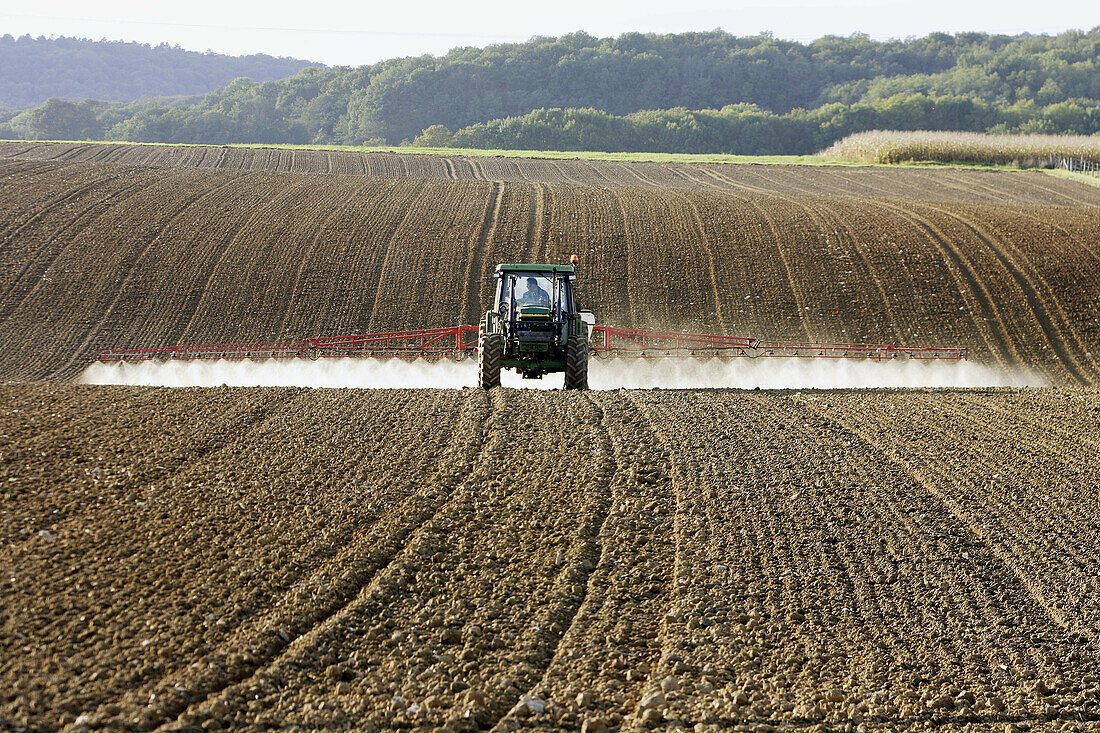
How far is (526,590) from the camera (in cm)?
778

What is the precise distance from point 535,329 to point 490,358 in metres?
0.89

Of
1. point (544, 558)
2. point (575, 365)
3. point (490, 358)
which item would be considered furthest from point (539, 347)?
point (544, 558)

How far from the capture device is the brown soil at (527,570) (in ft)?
20.4

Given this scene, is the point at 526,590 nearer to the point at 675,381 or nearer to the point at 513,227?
the point at 675,381

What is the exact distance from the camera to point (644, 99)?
353ft

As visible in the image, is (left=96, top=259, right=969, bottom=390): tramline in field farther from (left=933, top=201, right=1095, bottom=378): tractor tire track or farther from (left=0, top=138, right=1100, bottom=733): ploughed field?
(left=933, top=201, right=1095, bottom=378): tractor tire track

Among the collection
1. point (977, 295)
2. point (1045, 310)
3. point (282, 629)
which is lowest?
point (1045, 310)

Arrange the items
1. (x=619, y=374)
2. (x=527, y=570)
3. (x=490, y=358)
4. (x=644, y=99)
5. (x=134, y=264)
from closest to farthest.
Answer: (x=527, y=570) < (x=490, y=358) < (x=619, y=374) < (x=134, y=264) < (x=644, y=99)

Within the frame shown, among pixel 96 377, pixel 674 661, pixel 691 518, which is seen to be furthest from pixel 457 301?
pixel 674 661

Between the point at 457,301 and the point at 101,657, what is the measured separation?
1852 cm

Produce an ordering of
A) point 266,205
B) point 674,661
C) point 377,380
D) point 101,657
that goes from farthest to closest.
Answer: point 266,205 < point 377,380 < point 674,661 < point 101,657

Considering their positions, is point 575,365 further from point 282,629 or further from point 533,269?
point 282,629

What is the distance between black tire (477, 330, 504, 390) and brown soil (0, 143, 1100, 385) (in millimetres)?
8295

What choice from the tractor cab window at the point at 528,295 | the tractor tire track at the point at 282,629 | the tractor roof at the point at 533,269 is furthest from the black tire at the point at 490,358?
the tractor tire track at the point at 282,629
